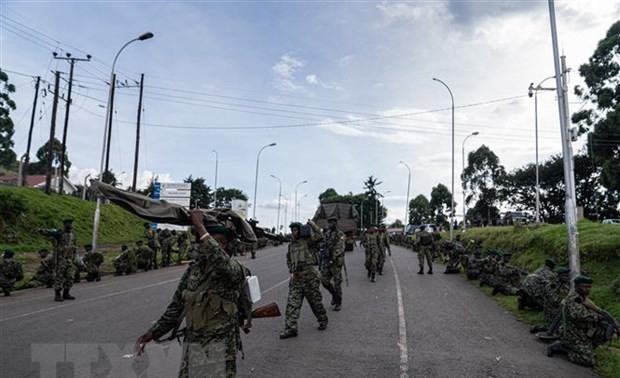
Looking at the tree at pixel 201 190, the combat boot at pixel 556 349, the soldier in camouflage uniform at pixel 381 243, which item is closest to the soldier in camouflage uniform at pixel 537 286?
the combat boot at pixel 556 349

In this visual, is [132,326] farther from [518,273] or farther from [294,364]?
[518,273]

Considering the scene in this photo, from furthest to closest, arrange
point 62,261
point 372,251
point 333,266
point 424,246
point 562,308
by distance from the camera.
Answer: point 424,246 → point 372,251 → point 62,261 → point 333,266 → point 562,308

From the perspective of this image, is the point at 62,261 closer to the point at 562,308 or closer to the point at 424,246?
the point at 562,308

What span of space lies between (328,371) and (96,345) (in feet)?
11.6

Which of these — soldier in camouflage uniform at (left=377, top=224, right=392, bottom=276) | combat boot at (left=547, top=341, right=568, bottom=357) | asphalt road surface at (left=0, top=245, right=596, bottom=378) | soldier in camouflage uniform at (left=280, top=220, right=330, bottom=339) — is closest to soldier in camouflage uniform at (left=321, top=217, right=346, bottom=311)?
asphalt road surface at (left=0, top=245, right=596, bottom=378)

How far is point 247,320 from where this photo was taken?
4.11 meters

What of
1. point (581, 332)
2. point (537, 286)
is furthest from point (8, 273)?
point (581, 332)

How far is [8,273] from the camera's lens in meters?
12.7

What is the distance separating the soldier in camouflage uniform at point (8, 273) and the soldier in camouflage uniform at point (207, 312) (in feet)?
37.0

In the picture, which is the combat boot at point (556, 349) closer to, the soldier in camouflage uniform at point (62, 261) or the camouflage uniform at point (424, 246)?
the camouflage uniform at point (424, 246)

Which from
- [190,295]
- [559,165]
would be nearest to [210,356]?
[190,295]

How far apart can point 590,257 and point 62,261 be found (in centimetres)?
1379

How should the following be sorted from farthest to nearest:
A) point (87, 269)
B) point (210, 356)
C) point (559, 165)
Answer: point (559, 165), point (87, 269), point (210, 356)

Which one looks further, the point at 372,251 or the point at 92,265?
the point at 92,265
